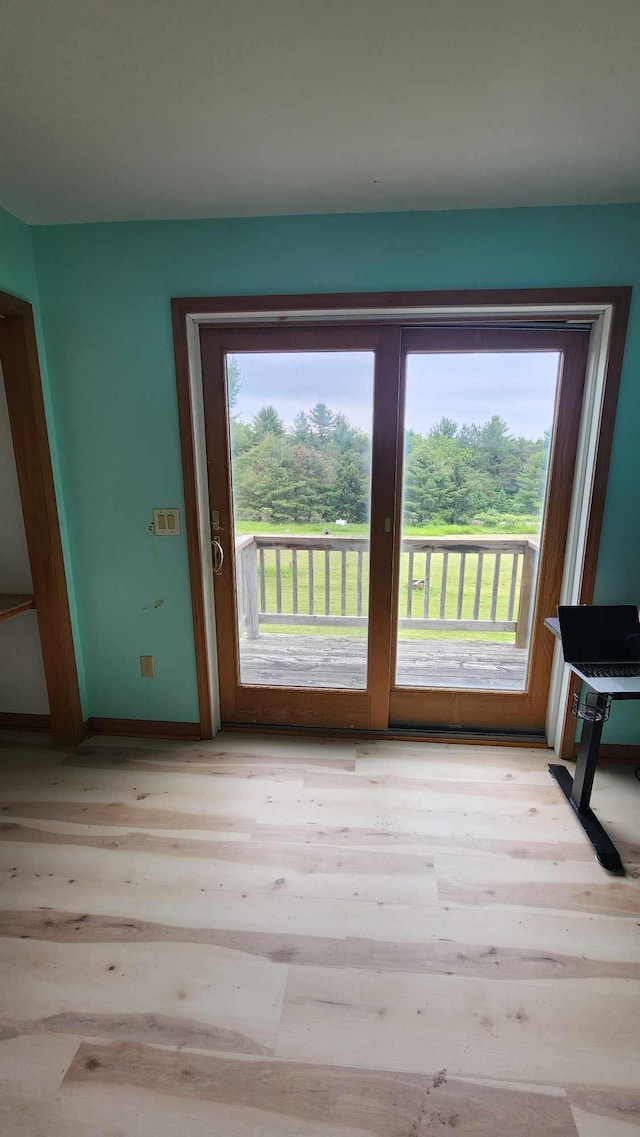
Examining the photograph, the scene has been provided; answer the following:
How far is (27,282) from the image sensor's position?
2012 mm

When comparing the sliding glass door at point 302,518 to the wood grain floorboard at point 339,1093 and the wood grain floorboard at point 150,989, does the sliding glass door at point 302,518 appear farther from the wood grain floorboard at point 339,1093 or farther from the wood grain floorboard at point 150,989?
the wood grain floorboard at point 339,1093

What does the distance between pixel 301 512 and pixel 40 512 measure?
1.22 metres

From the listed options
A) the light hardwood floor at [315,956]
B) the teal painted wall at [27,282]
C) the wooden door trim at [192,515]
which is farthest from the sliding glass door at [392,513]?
the teal painted wall at [27,282]

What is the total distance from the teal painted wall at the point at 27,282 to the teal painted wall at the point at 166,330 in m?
0.03

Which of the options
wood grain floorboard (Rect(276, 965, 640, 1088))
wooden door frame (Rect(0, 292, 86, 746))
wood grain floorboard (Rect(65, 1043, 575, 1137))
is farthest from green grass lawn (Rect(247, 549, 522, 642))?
wood grain floorboard (Rect(65, 1043, 575, 1137))

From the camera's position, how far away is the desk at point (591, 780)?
5.48 ft

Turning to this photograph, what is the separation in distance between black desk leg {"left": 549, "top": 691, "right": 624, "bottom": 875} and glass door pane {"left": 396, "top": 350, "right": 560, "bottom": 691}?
0.54 metres

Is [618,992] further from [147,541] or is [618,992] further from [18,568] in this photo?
[18,568]

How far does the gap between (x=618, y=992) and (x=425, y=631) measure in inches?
59.4

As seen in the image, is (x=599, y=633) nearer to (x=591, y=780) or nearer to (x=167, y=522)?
(x=591, y=780)

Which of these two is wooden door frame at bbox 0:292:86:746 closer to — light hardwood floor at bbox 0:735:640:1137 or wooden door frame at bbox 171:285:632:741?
light hardwood floor at bbox 0:735:640:1137

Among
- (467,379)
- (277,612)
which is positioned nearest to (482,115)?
(467,379)

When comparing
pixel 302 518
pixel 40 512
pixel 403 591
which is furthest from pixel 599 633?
pixel 40 512

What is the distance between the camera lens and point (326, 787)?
81.3 inches
